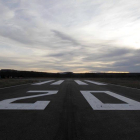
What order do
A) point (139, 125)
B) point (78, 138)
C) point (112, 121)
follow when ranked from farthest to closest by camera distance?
point (112, 121) → point (139, 125) → point (78, 138)

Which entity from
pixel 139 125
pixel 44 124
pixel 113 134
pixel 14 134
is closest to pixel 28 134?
pixel 14 134

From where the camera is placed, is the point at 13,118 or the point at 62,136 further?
the point at 13,118

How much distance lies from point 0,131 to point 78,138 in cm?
175

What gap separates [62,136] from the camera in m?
3.19

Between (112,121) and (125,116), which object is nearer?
(112,121)

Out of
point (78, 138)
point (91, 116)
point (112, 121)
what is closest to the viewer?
point (78, 138)

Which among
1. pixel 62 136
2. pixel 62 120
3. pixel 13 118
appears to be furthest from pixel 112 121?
pixel 13 118

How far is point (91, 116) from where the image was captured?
4609 mm

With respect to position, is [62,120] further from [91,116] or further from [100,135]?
[100,135]

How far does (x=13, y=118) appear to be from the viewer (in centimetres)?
439

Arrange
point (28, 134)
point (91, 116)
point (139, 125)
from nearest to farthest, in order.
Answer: point (28, 134)
point (139, 125)
point (91, 116)

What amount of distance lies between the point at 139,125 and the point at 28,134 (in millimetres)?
2674

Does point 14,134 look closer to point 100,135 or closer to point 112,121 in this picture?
point 100,135

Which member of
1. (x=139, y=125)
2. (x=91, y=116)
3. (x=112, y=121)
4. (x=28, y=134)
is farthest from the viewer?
(x=91, y=116)
